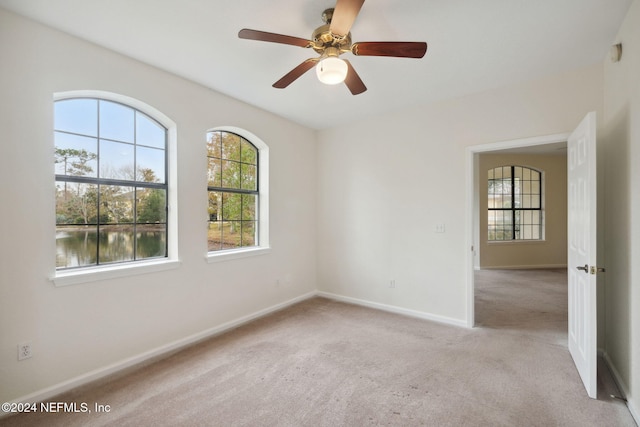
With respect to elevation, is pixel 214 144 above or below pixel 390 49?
below

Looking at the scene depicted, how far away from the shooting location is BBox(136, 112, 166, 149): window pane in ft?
9.05

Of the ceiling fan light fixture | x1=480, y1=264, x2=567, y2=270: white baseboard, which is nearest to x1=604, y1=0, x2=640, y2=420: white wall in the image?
the ceiling fan light fixture

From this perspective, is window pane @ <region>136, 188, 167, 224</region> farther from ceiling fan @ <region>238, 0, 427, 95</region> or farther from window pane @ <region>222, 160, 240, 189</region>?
ceiling fan @ <region>238, 0, 427, 95</region>

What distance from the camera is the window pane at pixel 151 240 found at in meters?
2.75

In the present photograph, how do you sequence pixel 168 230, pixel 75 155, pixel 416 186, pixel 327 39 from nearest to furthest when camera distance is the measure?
pixel 327 39 → pixel 75 155 → pixel 168 230 → pixel 416 186

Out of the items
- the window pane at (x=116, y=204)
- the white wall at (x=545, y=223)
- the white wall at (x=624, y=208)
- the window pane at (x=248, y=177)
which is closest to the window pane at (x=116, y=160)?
the window pane at (x=116, y=204)

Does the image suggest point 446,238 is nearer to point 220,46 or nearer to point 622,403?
point 622,403

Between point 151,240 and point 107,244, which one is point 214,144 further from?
point 107,244

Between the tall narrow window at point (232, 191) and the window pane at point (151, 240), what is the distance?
0.50 metres

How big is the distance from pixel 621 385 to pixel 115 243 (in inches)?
166

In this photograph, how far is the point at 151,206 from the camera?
111 inches

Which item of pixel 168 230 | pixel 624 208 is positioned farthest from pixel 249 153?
pixel 624 208

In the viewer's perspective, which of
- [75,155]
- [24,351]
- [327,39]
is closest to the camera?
[327,39]

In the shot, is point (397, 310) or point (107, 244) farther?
point (397, 310)
